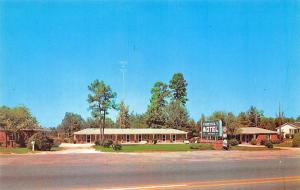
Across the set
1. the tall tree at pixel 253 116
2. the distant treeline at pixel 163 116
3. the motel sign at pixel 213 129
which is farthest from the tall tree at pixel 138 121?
the motel sign at pixel 213 129

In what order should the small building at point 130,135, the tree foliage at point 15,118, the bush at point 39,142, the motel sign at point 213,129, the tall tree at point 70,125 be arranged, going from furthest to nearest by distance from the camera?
the tall tree at point 70,125
the small building at point 130,135
the motel sign at point 213,129
the tree foliage at point 15,118
the bush at point 39,142

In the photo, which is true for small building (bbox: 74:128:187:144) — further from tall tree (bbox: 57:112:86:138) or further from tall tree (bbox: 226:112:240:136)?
tall tree (bbox: 57:112:86:138)

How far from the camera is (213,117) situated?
247 ft

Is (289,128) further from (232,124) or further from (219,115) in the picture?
(219,115)

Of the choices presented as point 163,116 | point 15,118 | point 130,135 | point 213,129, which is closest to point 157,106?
point 163,116

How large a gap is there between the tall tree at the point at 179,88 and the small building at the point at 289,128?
116 ft

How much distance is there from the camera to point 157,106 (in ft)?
347

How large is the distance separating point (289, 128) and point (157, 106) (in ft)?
113

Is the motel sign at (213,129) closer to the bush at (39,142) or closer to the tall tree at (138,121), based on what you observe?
the bush at (39,142)

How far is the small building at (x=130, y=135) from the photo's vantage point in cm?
8109

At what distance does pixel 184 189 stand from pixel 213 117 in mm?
63643

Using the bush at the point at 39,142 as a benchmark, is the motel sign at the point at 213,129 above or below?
above

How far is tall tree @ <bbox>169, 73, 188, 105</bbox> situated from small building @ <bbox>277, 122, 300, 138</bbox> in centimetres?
3524

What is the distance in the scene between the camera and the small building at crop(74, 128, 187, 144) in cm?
8109
